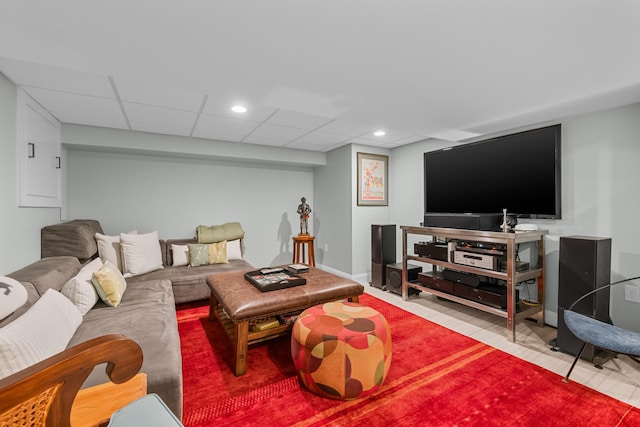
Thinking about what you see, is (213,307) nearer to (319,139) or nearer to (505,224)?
(319,139)

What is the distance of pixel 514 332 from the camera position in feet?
8.04

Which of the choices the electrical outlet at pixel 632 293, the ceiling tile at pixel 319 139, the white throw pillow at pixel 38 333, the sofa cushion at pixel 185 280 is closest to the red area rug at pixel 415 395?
the white throw pillow at pixel 38 333

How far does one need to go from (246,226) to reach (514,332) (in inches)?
148

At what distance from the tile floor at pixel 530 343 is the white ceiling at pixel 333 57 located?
6.61 ft

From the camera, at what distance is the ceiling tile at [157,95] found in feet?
7.20

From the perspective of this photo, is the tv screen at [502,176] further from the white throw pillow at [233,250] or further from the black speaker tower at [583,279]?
the white throw pillow at [233,250]

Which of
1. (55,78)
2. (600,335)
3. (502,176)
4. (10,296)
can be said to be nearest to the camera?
(10,296)

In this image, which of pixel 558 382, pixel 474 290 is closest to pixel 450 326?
pixel 474 290

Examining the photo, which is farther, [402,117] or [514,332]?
[402,117]

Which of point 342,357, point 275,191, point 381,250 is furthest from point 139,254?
point 381,250

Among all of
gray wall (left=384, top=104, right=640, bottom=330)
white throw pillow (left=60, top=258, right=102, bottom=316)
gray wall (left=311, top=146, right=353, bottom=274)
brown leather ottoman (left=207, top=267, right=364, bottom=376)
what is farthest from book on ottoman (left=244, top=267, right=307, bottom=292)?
gray wall (left=384, top=104, right=640, bottom=330)

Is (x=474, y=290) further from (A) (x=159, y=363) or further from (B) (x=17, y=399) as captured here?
(B) (x=17, y=399)

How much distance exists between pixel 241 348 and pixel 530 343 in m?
2.40

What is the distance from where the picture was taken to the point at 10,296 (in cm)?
141
